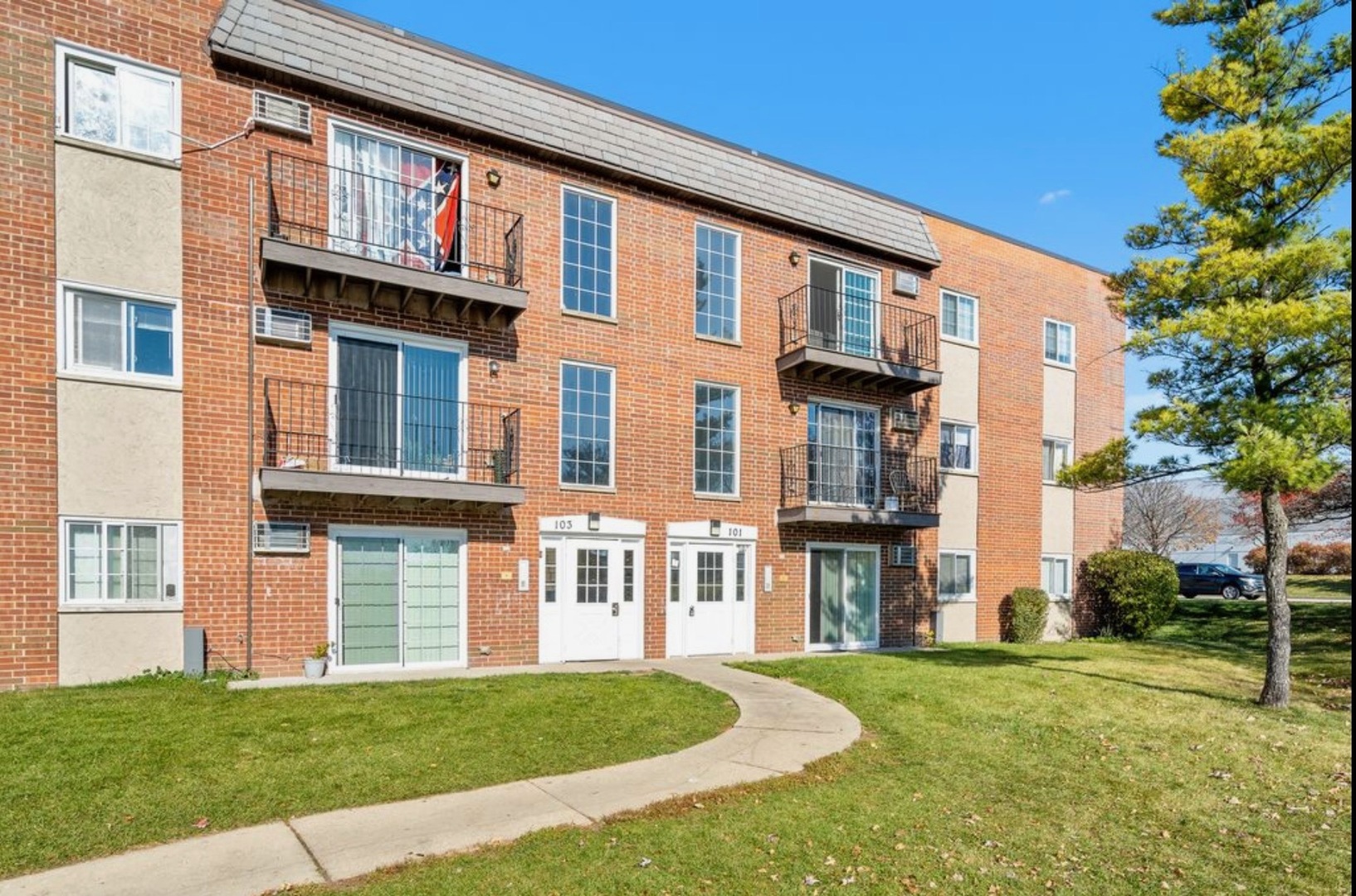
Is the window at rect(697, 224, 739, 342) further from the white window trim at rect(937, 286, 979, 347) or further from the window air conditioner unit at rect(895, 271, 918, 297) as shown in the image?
the white window trim at rect(937, 286, 979, 347)

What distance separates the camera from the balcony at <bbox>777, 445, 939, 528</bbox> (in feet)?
50.1

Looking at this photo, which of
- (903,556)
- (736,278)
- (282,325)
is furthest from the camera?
(903,556)

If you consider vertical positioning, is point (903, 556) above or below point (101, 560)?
below

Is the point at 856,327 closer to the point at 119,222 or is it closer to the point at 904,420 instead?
the point at 904,420

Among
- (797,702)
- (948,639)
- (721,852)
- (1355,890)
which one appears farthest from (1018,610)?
(1355,890)

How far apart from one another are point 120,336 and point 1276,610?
15.3 metres

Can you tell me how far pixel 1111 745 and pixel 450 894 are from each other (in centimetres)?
687

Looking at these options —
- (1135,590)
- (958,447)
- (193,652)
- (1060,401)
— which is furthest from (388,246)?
(1135,590)

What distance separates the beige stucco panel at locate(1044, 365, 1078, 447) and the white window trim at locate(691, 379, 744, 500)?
9258mm

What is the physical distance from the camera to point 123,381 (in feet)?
32.7

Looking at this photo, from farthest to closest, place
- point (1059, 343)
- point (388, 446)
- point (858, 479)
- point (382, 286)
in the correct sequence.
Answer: point (1059, 343) → point (858, 479) → point (388, 446) → point (382, 286)

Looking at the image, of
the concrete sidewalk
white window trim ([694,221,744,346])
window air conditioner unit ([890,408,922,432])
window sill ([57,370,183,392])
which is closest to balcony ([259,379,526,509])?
window sill ([57,370,183,392])

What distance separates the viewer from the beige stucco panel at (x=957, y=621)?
57.8 ft

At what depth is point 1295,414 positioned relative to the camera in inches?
393
